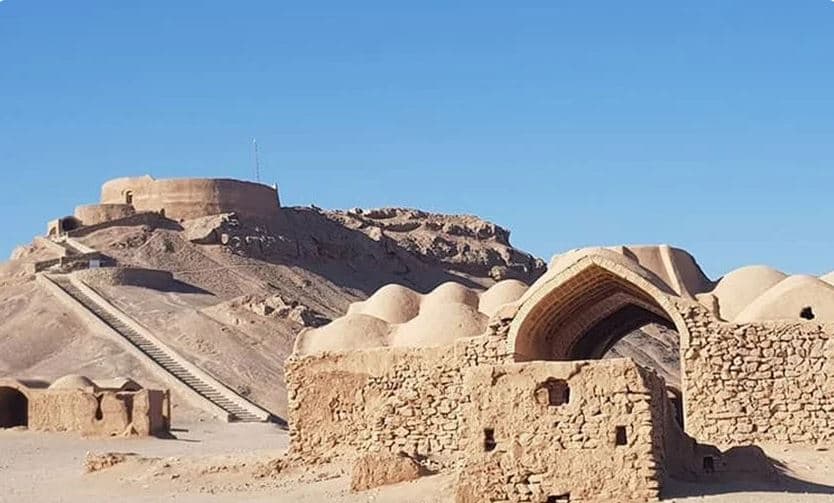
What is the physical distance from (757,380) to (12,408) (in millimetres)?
19246

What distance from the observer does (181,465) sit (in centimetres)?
1950

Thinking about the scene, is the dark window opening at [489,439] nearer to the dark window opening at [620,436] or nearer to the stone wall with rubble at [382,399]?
the dark window opening at [620,436]

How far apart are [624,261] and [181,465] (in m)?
6.85

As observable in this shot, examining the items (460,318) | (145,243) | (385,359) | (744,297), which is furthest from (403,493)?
(145,243)

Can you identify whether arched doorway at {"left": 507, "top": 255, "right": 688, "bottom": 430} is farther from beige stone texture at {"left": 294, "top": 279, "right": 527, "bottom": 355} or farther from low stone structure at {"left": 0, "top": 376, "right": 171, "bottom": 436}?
low stone structure at {"left": 0, "top": 376, "right": 171, "bottom": 436}

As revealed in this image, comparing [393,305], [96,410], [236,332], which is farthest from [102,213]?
[393,305]

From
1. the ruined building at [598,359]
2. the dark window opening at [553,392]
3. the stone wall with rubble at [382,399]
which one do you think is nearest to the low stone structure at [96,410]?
the ruined building at [598,359]

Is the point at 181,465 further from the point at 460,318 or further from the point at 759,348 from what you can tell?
the point at 759,348

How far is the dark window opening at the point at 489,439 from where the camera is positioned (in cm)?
1383

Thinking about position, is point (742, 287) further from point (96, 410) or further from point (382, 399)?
point (96, 410)

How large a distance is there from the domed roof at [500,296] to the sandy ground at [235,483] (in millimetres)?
4494

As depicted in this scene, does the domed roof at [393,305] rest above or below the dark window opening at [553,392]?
above

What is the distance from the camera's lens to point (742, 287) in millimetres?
20438

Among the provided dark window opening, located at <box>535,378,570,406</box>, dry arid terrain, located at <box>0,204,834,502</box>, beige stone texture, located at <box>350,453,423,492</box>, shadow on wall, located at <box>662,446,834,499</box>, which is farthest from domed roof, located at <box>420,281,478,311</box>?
dark window opening, located at <box>535,378,570,406</box>
